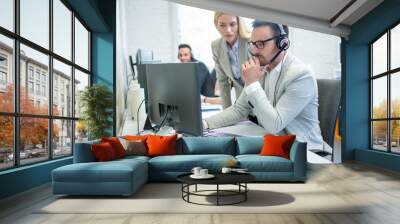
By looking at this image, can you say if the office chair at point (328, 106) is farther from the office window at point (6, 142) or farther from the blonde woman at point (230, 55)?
the office window at point (6, 142)

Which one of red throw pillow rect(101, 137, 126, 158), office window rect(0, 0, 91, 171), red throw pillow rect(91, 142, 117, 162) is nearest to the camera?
office window rect(0, 0, 91, 171)

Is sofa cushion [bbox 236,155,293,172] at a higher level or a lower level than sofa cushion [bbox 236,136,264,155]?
lower

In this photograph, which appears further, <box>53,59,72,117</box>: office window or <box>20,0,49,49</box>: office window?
<box>53,59,72,117</box>: office window

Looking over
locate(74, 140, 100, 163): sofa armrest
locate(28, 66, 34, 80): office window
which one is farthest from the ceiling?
locate(74, 140, 100, 163): sofa armrest

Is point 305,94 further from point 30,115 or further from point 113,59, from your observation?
point 30,115

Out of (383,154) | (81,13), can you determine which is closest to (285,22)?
(383,154)

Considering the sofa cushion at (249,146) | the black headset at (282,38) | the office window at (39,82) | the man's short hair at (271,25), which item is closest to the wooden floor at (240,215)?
the office window at (39,82)

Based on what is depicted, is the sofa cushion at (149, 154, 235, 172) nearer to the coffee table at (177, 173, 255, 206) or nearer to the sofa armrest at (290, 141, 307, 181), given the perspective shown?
the coffee table at (177, 173, 255, 206)

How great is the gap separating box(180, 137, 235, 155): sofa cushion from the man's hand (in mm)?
2262

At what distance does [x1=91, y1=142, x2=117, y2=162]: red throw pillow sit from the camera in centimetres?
525

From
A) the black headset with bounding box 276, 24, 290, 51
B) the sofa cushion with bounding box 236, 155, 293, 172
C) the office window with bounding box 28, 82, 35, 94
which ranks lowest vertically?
the sofa cushion with bounding box 236, 155, 293, 172

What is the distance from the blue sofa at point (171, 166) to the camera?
4516 millimetres

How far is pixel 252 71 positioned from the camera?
8344 mm

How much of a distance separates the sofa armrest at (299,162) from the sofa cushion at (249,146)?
2.49 feet
